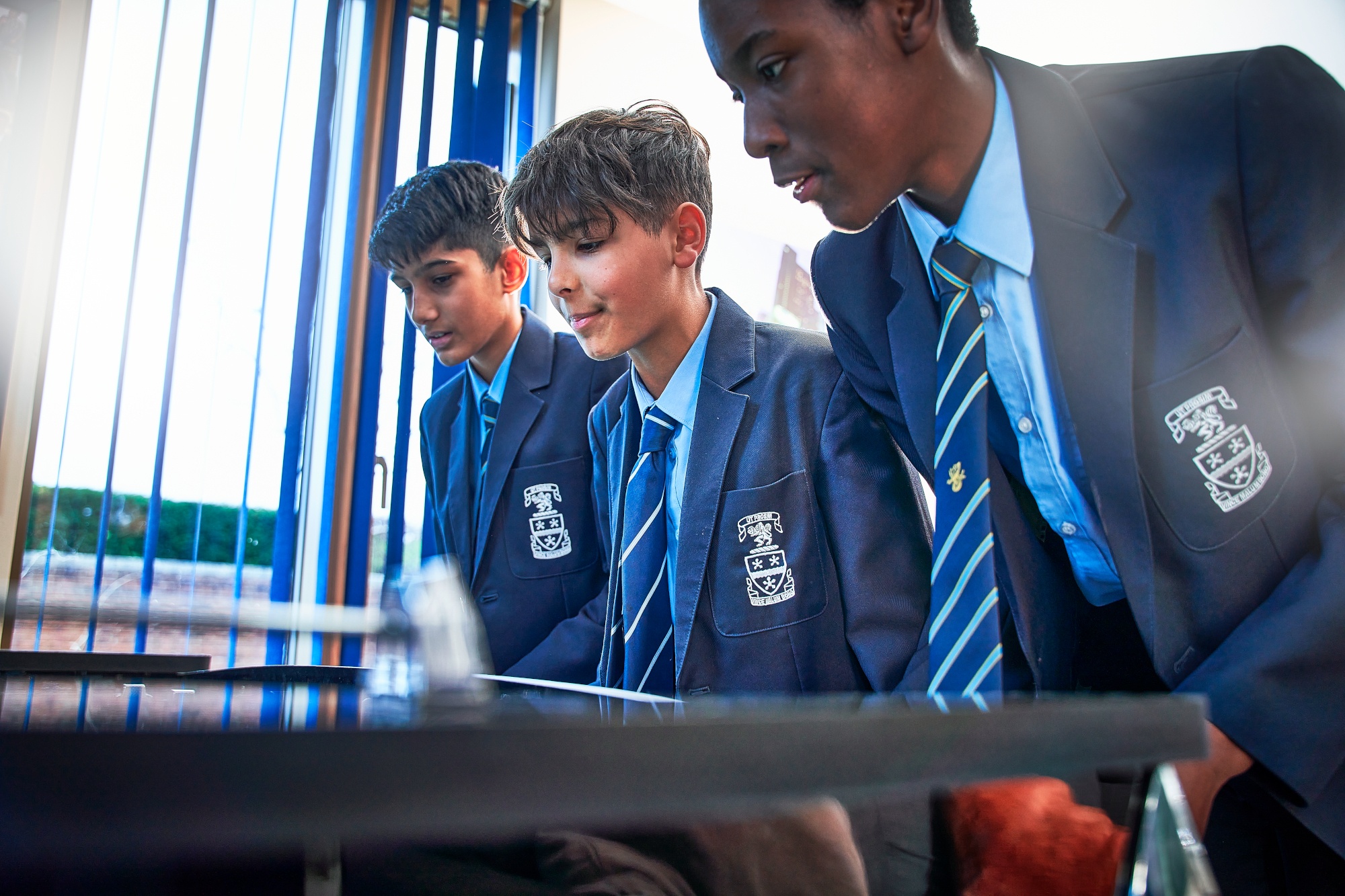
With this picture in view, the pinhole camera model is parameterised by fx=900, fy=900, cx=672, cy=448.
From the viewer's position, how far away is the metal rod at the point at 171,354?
229 centimetres

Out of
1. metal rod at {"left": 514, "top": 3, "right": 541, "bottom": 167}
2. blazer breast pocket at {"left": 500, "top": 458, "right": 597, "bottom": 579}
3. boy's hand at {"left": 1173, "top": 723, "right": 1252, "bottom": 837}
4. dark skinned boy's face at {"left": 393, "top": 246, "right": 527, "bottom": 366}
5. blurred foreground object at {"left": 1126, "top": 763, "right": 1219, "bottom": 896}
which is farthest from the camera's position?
metal rod at {"left": 514, "top": 3, "right": 541, "bottom": 167}

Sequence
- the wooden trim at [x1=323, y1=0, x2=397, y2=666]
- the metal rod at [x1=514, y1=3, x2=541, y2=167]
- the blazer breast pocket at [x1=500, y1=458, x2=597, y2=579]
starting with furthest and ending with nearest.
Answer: the metal rod at [x1=514, y1=3, x2=541, y2=167]
the wooden trim at [x1=323, y1=0, x2=397, y2=666]
the blazer breast pocket at [x1=500, y1=458, x2=597, y2=579]

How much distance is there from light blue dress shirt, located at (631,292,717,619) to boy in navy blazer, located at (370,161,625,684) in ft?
0.98

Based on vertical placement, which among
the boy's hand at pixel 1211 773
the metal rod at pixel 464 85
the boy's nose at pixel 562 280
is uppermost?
the metal rod at pixel 464 85

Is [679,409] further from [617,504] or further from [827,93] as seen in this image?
[827,93]

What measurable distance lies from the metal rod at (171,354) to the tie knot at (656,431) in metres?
1.59

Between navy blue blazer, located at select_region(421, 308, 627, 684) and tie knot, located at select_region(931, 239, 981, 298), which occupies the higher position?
tie knot, located at select_region(931, 239, 981, 298)

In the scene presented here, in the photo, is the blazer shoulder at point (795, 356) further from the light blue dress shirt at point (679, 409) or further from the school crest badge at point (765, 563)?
the school crest badge at point (765, 563)

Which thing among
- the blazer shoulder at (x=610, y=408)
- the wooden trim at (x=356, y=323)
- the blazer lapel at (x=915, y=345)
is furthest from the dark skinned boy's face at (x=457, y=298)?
the blazer lapel at (x=915, y=345)

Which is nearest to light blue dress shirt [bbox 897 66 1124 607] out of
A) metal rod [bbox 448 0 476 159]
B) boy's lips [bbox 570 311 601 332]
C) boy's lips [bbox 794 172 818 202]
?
boy's lips [bbox 794 172 818 202]

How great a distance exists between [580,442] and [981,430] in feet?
2.94

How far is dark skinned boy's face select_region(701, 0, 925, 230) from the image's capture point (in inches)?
34.5

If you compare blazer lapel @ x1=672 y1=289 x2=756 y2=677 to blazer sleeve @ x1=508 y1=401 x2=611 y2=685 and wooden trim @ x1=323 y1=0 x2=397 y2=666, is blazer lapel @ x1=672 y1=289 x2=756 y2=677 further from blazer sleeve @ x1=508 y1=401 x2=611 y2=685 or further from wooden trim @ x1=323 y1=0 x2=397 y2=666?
wooden trim @ x1=323 y1=0 x2=397 y2=666

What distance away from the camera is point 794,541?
1.10 metres
